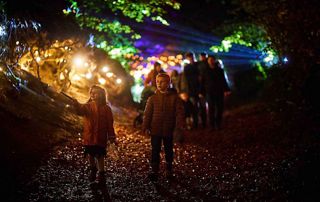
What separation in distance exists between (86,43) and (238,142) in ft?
20.8

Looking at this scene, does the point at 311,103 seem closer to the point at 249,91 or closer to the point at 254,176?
the point at 254,176

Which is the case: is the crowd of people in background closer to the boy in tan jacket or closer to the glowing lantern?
the glowing lantern

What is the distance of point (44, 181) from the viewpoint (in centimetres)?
709

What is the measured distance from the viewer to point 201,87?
1379 centimetres

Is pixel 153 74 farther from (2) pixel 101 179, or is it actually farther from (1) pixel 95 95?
(2) pixel 101 179

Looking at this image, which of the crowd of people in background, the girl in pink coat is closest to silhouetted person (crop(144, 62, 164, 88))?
the crowd of people in background

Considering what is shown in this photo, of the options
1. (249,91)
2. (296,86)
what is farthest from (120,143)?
(249,91)

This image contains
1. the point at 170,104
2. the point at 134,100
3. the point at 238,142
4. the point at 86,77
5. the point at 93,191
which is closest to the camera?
the point at 93,191

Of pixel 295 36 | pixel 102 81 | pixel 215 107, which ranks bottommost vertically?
pixel 215 107

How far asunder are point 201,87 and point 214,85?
76cm

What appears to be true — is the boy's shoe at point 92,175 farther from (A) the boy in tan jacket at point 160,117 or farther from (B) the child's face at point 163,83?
(B) the child's face at point 163,83

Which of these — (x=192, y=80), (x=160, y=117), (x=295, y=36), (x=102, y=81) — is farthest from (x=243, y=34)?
(x=160, y=117)

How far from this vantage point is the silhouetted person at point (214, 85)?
13109 millimetres

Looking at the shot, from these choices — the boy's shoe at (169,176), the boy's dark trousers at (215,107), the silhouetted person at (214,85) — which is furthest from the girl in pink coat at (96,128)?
the boy's dark trousers at (215,107)
